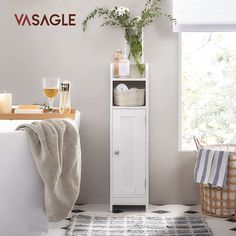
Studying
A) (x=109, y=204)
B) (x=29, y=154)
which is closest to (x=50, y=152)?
(x=29, y=154)

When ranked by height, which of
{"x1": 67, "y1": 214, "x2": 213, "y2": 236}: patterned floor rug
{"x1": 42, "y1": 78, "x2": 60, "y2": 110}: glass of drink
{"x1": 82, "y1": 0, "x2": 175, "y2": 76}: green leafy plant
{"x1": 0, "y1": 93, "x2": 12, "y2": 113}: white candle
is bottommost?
{"x1": 67, "y1": 214, "x2": 213, "y2": 236}: patterned floor rug

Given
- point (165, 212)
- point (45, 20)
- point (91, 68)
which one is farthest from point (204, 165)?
point (45, 20)

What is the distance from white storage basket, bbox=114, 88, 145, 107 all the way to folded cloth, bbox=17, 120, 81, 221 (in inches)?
56.9

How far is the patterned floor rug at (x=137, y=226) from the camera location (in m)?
3.95

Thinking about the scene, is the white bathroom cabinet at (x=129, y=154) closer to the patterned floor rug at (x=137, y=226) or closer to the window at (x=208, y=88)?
the patterned floor rug at (x=137, y=226)

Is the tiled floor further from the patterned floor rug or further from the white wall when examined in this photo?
the white wall

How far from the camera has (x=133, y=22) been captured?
188 inches

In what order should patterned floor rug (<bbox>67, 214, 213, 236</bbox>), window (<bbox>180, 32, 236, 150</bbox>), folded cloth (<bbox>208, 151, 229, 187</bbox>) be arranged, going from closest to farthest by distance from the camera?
patterned floor rug (<bbox>67, 214, 213, 236</bbox>), folded cloth (<bbox>208, 151, 229, 187</bbox>), window (<bbox>180, 32, 236, 150</bbox>)

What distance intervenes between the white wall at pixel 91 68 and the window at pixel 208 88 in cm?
15

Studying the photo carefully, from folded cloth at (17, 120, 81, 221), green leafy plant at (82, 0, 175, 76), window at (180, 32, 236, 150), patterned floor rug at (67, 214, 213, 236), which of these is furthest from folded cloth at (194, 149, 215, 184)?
folded cloth at (17, 120, 81, 221)

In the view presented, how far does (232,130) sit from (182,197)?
0.74m

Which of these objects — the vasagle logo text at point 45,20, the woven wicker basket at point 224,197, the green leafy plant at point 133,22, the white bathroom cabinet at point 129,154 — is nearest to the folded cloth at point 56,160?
the white bathroom cabinet at point 129,154

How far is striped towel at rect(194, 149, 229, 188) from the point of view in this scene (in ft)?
14.2

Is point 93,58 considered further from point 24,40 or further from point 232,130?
point 232,130
